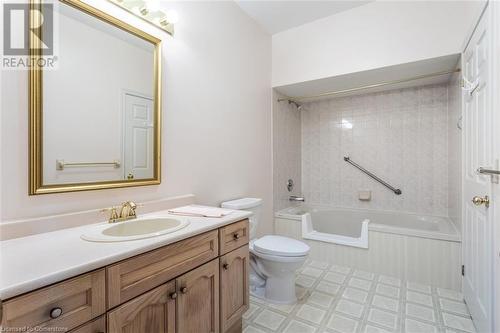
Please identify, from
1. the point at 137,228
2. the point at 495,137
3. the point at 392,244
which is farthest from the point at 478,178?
the point at 137,228

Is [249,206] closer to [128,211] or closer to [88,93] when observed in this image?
[128,211]

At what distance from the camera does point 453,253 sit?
2.02 meters

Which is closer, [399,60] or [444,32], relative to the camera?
[444,32]

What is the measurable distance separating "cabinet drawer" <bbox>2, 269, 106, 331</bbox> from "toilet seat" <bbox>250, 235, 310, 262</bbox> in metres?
1.21

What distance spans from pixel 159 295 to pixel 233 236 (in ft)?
1.70

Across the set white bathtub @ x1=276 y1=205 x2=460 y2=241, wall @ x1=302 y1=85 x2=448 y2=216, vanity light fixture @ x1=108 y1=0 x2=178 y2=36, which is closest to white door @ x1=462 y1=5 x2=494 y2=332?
white bathtub @ x1=276 y1=205 x2=460 y2=241

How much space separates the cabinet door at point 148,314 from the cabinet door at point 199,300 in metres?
0.05

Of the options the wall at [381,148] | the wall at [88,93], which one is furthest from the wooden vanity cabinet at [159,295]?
the wall at [381,148]

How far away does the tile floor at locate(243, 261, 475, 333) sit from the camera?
5.23ft

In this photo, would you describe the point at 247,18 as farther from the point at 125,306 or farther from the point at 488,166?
the point at 125,306

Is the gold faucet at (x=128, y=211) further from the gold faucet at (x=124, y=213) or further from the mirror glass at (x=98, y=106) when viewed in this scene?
the mirror glass at (x=98, y=106)

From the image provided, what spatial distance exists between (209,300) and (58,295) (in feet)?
2.35

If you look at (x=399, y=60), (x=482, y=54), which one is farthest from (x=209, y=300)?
(x=399, y=60)

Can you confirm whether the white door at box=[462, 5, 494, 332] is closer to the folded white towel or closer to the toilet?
the toilet
